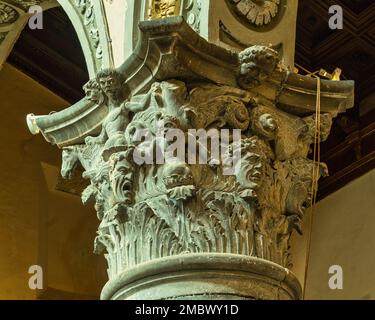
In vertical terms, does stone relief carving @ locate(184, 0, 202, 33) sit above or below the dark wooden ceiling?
below

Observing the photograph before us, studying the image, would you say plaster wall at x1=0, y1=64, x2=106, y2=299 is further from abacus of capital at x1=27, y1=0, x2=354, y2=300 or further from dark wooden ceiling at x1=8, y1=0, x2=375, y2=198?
abacus of capital at x1=27, y1=0, x2=354, y2=300

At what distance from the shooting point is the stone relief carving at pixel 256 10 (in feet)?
11.9

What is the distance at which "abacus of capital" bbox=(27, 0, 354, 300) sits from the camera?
3123 mm

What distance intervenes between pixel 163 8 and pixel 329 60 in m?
3.59

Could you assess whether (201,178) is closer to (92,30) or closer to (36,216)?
(92,30)

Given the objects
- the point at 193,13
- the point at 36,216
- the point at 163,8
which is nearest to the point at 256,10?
the point at 193,13

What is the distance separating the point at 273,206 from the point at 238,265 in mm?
334

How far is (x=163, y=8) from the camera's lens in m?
3.71

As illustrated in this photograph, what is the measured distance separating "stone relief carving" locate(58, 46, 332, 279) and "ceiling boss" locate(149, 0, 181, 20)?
14.2 inches

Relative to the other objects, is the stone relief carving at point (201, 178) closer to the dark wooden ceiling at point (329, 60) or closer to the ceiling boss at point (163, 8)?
the ceiling boss at point (163, 8)

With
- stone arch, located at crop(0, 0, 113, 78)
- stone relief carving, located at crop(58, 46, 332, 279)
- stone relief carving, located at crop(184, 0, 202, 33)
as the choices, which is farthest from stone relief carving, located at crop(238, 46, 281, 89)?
stone arch, located at crop(0, 0, 113, 78)
